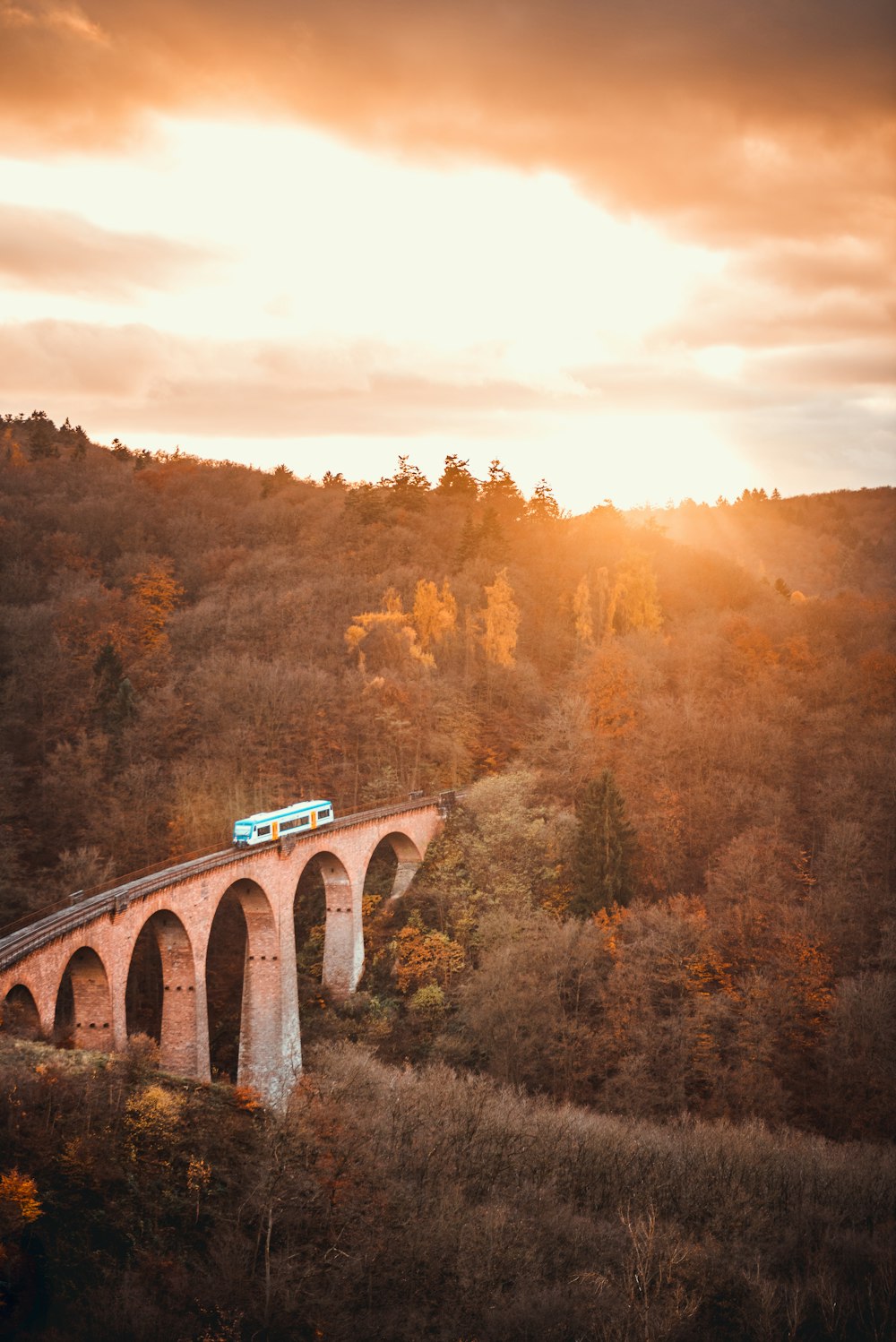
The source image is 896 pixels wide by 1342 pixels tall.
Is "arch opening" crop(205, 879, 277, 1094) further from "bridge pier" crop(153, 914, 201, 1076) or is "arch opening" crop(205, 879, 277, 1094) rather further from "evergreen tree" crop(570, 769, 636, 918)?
"evergreen tree" crop(570, 769, 636, 918)

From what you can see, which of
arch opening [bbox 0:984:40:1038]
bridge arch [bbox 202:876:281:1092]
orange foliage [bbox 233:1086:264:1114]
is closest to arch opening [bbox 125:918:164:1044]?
bridge arch [bbox 202:876:281:1092]

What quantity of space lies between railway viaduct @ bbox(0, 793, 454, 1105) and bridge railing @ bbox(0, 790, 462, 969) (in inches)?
2.0

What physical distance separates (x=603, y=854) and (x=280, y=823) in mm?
13315

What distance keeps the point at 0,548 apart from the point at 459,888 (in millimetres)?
40452

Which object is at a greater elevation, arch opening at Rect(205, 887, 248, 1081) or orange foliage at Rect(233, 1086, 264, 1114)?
orange foliage at Rect(233, 1086, 264, 1114)

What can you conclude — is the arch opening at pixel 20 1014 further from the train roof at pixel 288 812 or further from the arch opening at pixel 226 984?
the arch opening at pixel 226 984

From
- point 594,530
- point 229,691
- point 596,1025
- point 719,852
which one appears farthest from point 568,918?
point 594,530

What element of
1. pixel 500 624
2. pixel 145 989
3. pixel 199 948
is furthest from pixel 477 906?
pixel 500 624

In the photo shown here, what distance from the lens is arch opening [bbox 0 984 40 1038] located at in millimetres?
21219

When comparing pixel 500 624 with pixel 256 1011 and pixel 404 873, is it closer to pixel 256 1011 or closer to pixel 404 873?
pixel 404 873

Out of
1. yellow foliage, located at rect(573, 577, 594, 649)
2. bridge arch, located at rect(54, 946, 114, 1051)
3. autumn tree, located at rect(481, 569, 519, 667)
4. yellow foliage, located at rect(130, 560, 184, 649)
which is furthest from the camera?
yellow foliage, located at rect(573, 577, 594, 649)

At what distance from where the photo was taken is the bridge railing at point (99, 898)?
22.6 meters

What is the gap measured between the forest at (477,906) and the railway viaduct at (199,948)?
1887mm

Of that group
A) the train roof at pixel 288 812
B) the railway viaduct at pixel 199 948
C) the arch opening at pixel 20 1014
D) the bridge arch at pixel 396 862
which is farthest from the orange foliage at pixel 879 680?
the arch opening at pixel 20 1014
